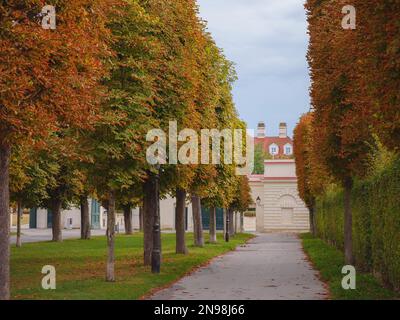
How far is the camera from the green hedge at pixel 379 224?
15180 millimetres

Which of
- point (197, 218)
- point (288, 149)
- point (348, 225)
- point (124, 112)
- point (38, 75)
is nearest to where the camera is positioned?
point (38, 75)

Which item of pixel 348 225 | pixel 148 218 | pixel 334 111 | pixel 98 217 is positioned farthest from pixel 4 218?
pixel 98 217

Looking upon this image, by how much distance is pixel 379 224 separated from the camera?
17547mm

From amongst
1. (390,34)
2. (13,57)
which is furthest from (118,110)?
(390,34)

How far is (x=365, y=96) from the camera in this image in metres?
13.3

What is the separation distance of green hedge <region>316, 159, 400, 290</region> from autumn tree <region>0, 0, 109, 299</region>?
7178 mm

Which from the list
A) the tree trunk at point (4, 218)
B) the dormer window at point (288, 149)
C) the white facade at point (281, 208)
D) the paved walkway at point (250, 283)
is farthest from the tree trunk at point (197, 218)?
the dormer window at point (288, 149)

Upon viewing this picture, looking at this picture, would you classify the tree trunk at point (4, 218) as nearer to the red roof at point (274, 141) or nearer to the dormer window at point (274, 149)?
the red roof at point (274, 141)

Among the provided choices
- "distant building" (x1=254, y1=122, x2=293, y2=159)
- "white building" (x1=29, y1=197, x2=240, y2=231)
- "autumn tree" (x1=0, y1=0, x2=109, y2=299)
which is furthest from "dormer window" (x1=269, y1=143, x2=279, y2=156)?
"autumn tree" (x1=0, y1=0, x2=109, y2=299)

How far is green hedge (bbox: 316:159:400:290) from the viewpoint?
15180 millimetres

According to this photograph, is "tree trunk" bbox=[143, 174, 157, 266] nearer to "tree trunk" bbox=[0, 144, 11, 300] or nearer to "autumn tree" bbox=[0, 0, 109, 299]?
"autumn tree" bbox=[0, 0, 109, 299]

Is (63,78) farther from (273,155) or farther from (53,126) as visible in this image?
(273,155)

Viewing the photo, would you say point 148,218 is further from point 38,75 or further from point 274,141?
point 274,141

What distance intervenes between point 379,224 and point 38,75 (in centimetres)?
967
